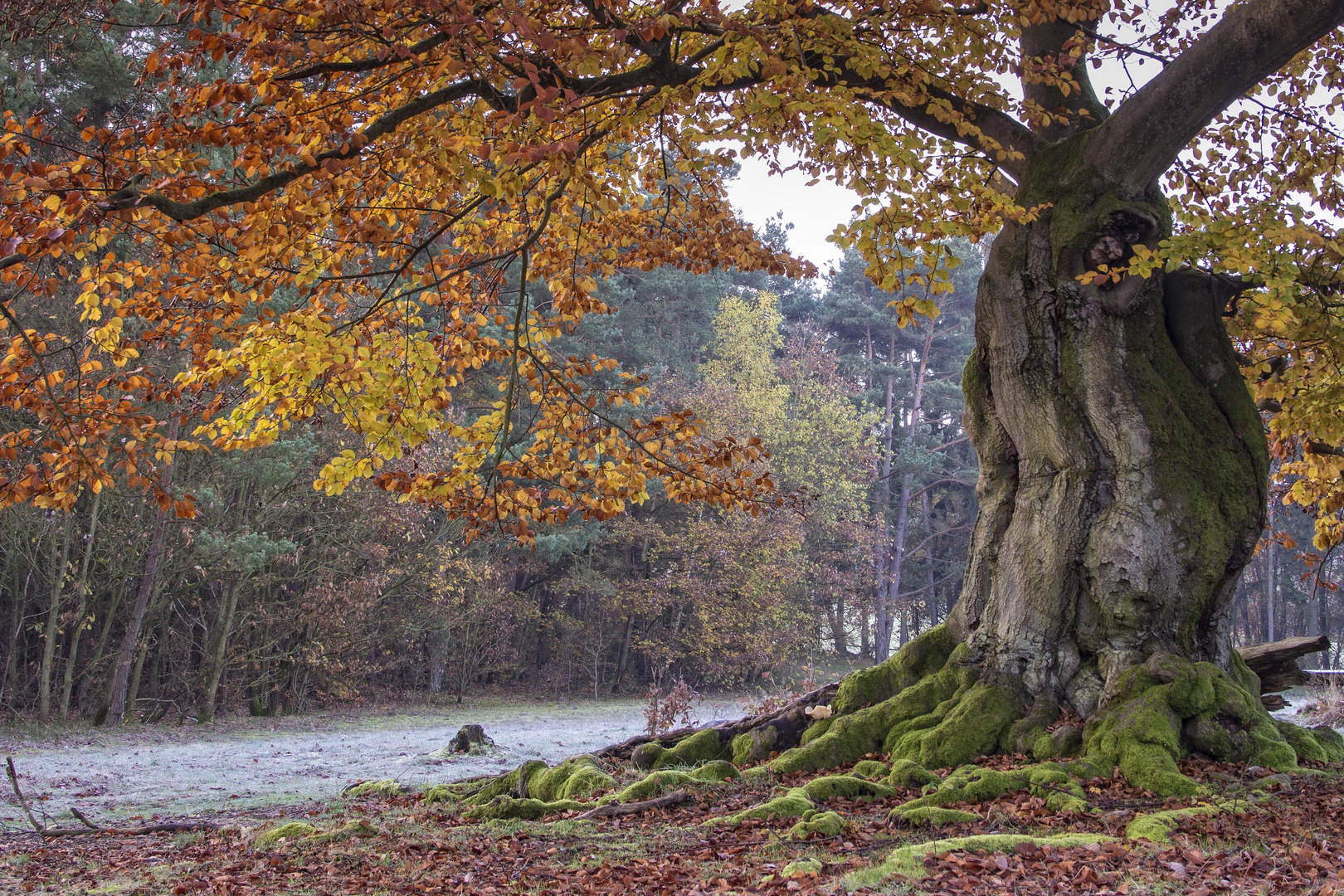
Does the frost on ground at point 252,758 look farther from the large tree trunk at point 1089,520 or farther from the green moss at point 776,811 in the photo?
the large tree trunk at point 1089,520

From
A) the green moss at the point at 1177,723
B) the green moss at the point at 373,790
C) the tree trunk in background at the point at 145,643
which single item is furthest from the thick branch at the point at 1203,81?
the tree trunk in background at the point at 145,643

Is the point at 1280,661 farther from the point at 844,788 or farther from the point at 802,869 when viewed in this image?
the point at 802,869

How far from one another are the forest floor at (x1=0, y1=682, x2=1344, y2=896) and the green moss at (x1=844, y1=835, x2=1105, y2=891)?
0.03 meters

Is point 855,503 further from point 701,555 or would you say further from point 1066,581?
point 1066,581

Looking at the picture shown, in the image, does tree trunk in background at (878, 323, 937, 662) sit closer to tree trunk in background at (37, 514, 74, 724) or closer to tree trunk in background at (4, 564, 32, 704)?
tree trunk in background at (37, 514, 74, 724)

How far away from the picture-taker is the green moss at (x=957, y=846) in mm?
3947

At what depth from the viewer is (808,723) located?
7.89 metres

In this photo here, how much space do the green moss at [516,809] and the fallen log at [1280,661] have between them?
6196 mm

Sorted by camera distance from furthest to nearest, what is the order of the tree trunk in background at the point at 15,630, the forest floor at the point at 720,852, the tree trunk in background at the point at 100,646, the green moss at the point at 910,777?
the tree trunk in background at the point at 100,646 < the tree trunk in background at the point at 15,630 < the green moss at the point at 910,777 < the forest floor at the point at 720,852

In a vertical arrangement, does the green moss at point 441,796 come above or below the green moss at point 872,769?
below

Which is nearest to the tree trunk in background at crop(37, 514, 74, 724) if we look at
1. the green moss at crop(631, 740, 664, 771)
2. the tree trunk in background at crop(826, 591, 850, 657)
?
the green moss at crop(631, 740, 664, 771)

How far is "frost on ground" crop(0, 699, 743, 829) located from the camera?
8.40 m

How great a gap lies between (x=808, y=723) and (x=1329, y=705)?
34.0 feet

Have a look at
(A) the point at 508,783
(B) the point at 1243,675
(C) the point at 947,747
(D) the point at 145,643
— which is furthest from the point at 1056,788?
(D) the point at 145,643
